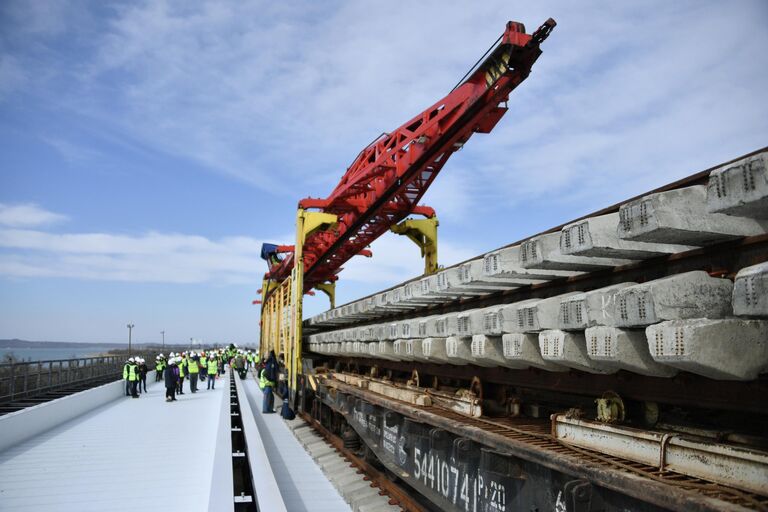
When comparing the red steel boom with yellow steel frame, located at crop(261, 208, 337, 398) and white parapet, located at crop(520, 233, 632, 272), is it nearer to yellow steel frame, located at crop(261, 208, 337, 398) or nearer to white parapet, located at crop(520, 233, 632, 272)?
yellow steel frame, located at crop(261, 208, 337, 398)

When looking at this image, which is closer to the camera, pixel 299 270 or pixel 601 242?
pixel 601 242

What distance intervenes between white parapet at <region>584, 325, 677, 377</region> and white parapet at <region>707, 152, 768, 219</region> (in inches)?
29.8

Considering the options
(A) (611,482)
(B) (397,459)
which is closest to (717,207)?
(A) (611,482)

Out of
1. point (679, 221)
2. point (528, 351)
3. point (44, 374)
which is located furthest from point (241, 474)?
point (44, 374)

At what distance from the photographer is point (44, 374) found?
18.4 m

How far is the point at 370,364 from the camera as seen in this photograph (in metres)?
9.91

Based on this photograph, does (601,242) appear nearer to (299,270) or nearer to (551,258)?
(551,258)

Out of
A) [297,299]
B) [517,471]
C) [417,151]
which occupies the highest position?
[417,151]

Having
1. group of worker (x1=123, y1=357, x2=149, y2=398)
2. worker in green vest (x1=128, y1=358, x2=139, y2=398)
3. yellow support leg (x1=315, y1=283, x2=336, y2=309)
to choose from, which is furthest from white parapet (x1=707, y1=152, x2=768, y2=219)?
yellow support leg (x1=315, y1=283, x2=336, y2=309)

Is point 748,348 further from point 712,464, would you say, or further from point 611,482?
point 611,482

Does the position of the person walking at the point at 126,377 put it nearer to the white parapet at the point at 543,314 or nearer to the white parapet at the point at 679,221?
the white parapet at the point at 543,314

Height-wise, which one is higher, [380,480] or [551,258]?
[551,258]

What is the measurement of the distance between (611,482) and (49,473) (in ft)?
28.2

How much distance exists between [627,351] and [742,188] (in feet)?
3.11
